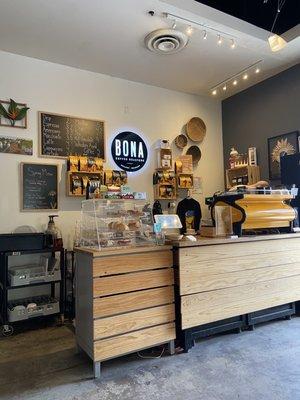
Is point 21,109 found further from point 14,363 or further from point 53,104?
point 14,363

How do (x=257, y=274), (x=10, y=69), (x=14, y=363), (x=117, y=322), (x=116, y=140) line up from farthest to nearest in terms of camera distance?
1. (x=116, y=140)
2. (x=10, y=69)
3. (x=257, y=274)
4. (x=14, y=363)
5. (x=117, y=322)

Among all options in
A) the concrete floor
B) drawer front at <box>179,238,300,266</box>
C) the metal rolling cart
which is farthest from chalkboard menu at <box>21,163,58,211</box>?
drawer front at <box>179,238,300,266</box>

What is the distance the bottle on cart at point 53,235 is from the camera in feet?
11.6

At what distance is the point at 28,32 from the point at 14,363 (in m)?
3.29

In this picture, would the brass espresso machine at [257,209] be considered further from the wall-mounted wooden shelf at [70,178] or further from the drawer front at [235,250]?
the wall-mounted wooden shelf at [70,178]

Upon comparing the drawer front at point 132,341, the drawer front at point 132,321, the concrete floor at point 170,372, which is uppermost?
the drawer front at point 132,321

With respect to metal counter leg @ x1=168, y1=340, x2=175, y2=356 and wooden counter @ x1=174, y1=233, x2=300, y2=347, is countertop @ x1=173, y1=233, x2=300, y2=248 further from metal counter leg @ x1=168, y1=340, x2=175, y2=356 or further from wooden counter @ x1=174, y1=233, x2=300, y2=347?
metal counter leg @ x1=168, y1=340, x2=175, y2=356

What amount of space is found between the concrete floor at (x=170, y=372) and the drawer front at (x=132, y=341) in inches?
5.9

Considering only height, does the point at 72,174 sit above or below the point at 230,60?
below

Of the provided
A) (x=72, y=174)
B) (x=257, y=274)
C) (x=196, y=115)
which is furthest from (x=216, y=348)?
(x=196, y=115)

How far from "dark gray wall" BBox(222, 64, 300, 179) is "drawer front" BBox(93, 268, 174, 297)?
2774 mm

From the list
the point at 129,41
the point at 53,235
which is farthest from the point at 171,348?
the point at 129,41

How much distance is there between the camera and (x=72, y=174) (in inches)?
153

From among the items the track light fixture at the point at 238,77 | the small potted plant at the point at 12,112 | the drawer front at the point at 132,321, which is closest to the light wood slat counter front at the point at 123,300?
the drawer front at the point at 132,321
